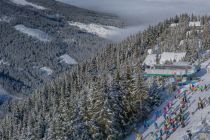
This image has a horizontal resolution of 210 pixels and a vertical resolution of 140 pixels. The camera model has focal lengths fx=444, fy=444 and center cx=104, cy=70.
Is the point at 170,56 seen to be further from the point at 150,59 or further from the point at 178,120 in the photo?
the point at 178,120

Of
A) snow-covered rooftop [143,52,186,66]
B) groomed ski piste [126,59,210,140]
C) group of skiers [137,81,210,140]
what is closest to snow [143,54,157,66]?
snow-covered rooftop [143,52,186,66]

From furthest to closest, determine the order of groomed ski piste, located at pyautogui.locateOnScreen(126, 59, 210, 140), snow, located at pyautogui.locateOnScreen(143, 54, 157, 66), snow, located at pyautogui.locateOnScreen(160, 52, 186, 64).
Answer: snow, located at pyautogui.locateOnScreen(143, 54, 157, 66), snow, located at pyautogui.locateOnScreen(160, 52, 186, 64), groomed ski piste, located at pyautogui.locateOnScreen(126, 59, 210, 140)

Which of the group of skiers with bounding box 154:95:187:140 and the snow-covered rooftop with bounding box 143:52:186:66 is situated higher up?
the group of skiers with bounding box 154:95:187:140

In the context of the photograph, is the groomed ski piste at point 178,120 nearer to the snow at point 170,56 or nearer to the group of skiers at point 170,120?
the group of skiers at point 170,120

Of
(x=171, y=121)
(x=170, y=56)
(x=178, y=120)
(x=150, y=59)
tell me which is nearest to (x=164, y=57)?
(x=170, y=56)

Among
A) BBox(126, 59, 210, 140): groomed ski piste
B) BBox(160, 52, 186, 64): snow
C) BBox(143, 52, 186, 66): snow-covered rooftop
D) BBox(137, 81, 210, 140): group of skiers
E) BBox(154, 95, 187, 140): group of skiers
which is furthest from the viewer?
BBox(143, 52, 186, 66): snow-covered rooftop

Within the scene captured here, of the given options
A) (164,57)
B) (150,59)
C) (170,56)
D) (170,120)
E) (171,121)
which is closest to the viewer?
(171,121)

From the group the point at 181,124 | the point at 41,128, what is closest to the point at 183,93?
the point at 181,124

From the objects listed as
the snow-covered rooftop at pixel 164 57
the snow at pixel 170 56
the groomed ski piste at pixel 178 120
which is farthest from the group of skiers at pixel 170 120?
the snow-covered rooftop at pixel 164 57

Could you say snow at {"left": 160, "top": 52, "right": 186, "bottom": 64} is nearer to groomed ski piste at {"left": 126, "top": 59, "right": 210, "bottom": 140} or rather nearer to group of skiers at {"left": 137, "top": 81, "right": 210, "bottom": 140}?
groomed ski piste at {"left": 126, "top": 59, "right": 210, "bottom": 140}
